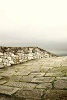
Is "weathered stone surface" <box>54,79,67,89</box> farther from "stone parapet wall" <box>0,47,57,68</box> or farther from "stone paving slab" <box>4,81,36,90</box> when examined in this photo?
"stone parapet wall" <box>0,47,57,68</box>

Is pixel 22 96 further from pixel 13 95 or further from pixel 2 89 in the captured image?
pixel 2 89

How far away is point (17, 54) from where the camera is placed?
20.1ft

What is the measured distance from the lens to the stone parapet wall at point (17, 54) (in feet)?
17.8

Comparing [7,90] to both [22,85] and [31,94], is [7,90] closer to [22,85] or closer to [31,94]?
[22,85]

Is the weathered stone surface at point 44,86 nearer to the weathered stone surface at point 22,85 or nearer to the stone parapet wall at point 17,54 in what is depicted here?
the weathered stone surface at point 22,85

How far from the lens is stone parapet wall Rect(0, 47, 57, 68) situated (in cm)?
544

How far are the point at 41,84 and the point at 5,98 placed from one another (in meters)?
0.88

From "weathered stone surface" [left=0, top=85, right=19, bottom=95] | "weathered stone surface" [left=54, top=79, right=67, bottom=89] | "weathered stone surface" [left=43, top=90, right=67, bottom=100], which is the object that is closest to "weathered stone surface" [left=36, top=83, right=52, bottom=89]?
"weathered stone surface" [left=54, top=79, right=67, bottom=89]

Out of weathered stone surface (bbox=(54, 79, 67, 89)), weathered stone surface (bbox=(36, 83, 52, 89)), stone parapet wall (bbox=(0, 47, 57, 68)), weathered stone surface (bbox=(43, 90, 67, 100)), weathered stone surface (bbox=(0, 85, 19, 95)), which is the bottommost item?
weathered stone surface (bbox=(0, 85, 19, 95))

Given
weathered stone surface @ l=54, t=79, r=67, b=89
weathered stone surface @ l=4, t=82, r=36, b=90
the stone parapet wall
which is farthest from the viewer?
the stone parapet wall

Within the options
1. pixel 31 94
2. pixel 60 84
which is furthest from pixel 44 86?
pixel 31 94

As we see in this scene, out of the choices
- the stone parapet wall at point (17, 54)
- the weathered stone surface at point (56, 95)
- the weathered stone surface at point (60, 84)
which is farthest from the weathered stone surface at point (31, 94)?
the stone parapet wall at point (17, 54)

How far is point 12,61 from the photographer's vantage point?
19.0ft

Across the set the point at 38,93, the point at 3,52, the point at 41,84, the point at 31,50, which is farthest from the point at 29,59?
the point at 38,93
